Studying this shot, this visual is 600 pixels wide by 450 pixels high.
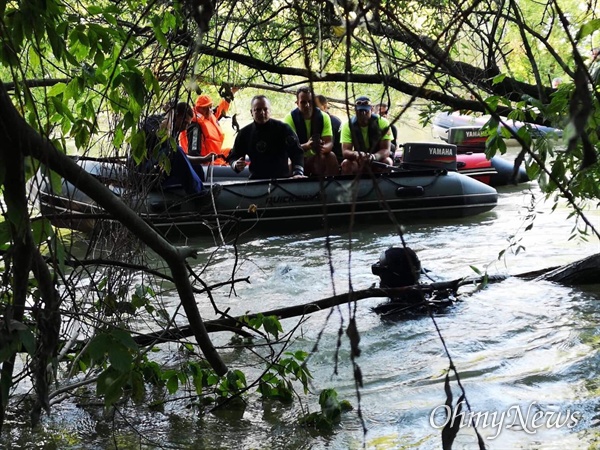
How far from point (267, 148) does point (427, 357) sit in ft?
17.5

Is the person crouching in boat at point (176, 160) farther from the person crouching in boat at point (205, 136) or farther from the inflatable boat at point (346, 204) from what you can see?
the person crouching in boat at point (205, 136)

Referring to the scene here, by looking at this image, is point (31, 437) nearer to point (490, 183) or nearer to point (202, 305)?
point (202, 305)

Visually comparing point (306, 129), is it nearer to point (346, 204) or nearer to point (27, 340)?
point (346, 204)

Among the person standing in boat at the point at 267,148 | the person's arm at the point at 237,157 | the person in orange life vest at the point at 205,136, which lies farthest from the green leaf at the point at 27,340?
the person in orange life vest at the point at 205,136

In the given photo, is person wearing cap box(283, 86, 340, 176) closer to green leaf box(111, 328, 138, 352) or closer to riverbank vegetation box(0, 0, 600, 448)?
riverbank vegetation box(0, 0, 600, 448)

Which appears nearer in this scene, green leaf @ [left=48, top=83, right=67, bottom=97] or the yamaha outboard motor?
green leaf @ [left=48, top=83, right=67, bottom=97]

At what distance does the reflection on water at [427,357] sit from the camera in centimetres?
429

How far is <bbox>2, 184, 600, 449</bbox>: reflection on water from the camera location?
169 inches

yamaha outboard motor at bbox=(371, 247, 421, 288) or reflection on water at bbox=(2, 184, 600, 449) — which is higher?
yamaha outboard motor at bbox=(371, 247, 421, 288)

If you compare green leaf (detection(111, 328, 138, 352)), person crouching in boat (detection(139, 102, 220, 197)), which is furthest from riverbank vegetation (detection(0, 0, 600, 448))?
person crouching in boat (detection(139, 102, 220, 197))

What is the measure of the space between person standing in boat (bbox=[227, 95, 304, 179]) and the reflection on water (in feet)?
5.61

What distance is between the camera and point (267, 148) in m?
10.3

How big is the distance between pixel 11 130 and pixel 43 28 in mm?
752

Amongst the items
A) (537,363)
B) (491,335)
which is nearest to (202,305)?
(491,335)
